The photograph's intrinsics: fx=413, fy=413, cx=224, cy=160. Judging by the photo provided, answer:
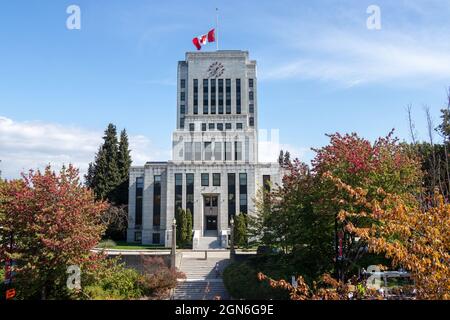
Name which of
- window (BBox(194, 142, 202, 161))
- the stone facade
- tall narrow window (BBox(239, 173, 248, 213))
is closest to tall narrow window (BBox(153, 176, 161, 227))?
the stone facade

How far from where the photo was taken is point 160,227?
51906 mm

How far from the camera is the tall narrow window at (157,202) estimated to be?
52375 millimetres

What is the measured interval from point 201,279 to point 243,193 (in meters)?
22.3

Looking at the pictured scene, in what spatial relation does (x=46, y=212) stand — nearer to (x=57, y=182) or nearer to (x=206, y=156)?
(x=57, y=182)

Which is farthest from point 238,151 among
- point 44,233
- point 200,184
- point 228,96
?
point 44,233

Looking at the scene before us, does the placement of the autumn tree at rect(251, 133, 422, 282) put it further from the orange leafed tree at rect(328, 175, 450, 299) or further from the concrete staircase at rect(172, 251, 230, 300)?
the orange leafed tree at rect(328, 175, 450, 299)

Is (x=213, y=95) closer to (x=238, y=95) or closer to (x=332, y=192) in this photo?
(x=238, y=95)

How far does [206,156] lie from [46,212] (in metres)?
34.4

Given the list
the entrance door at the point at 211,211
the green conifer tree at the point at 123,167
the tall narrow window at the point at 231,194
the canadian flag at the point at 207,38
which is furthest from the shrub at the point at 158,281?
the canadian flag at the point at 207,38

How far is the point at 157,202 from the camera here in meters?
52.9

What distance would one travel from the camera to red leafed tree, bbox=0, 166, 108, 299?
18.9 metres

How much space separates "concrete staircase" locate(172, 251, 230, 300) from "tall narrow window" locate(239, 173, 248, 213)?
1322 centimetres
